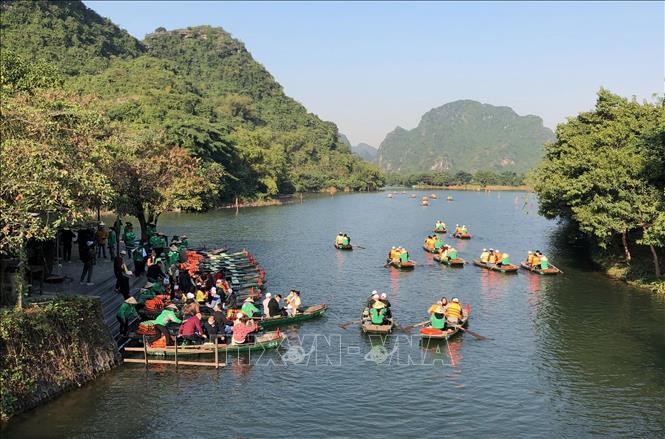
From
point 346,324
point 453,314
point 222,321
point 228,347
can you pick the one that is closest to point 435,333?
point 453,314

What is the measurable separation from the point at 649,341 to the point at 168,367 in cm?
2177

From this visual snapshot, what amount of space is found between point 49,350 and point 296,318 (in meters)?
13.6

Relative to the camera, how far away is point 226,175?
101 metres

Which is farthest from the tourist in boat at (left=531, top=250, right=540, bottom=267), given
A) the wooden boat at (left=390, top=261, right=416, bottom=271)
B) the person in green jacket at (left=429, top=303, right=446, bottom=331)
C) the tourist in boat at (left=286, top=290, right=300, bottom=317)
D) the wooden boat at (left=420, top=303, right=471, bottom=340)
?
the tourist in boat at (left=286, top=290, right=300, bottom=317)

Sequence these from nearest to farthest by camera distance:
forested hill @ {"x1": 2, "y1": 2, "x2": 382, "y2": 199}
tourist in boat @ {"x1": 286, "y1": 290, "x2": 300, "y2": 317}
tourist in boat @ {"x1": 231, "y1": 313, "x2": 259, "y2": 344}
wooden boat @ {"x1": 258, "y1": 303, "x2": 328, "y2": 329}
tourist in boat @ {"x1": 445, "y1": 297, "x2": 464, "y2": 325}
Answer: tourist in boat @ {"x1": 231, "y1": 313, "x2": 259, "y2": 344}, tourist in boat @ {"x1": 445, "y1": 297, "x2": 464, "y2": 325}, wooden boat @ {"x1": 258, "y1": 303, "x2": 328, "y2": 329}, tourist in boat @ {"x1": 286, "y1": 290, "x2": 300, "y2": 317}, forested hill @ {"x1": 2, "y1": 2, "x2": 382, "y2": 199}

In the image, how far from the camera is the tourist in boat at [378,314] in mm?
29734

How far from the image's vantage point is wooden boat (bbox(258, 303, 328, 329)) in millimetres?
30062

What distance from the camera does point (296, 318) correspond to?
3127cm

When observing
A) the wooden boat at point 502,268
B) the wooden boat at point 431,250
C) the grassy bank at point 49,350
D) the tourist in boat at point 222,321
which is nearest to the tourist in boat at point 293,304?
the tourist in boat at point 222,321

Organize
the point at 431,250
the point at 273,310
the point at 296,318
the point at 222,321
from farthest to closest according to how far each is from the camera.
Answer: the point at 431,250
the point at 296,318
the point at 273,310
the point at 222,321

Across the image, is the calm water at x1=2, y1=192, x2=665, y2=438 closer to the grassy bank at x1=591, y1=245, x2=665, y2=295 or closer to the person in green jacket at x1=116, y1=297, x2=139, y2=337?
the grassy bank at x1=591, y1=245, x2=665, y2=295

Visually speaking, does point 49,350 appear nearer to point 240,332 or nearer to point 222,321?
point 240,332

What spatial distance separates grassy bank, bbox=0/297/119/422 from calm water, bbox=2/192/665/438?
55 centimetres

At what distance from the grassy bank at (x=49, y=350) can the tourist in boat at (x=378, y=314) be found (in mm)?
12232
